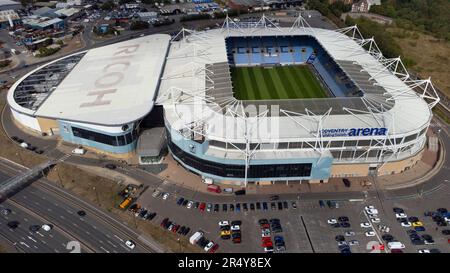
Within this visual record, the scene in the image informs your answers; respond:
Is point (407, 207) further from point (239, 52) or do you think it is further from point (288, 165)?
point (239, 52)

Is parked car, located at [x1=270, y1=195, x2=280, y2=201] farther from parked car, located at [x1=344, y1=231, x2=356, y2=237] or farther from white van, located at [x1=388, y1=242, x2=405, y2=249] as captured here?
white van, located at [x1=388, y1=242, x2=405, y2=249]

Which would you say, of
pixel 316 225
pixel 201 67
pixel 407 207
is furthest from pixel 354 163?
pixel 201 67

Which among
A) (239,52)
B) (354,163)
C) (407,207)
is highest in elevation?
(239,52)

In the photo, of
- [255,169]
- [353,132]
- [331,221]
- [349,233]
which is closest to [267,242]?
[331,221]

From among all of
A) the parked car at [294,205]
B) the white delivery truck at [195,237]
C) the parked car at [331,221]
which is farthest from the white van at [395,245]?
the white delivery truck at [195,237]

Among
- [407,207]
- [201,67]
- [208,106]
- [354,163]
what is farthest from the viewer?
[201,67]

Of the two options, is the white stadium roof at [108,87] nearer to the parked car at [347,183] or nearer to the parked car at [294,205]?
the parked car at [294,205]

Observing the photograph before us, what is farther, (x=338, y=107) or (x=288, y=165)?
(x=338, y=107)
